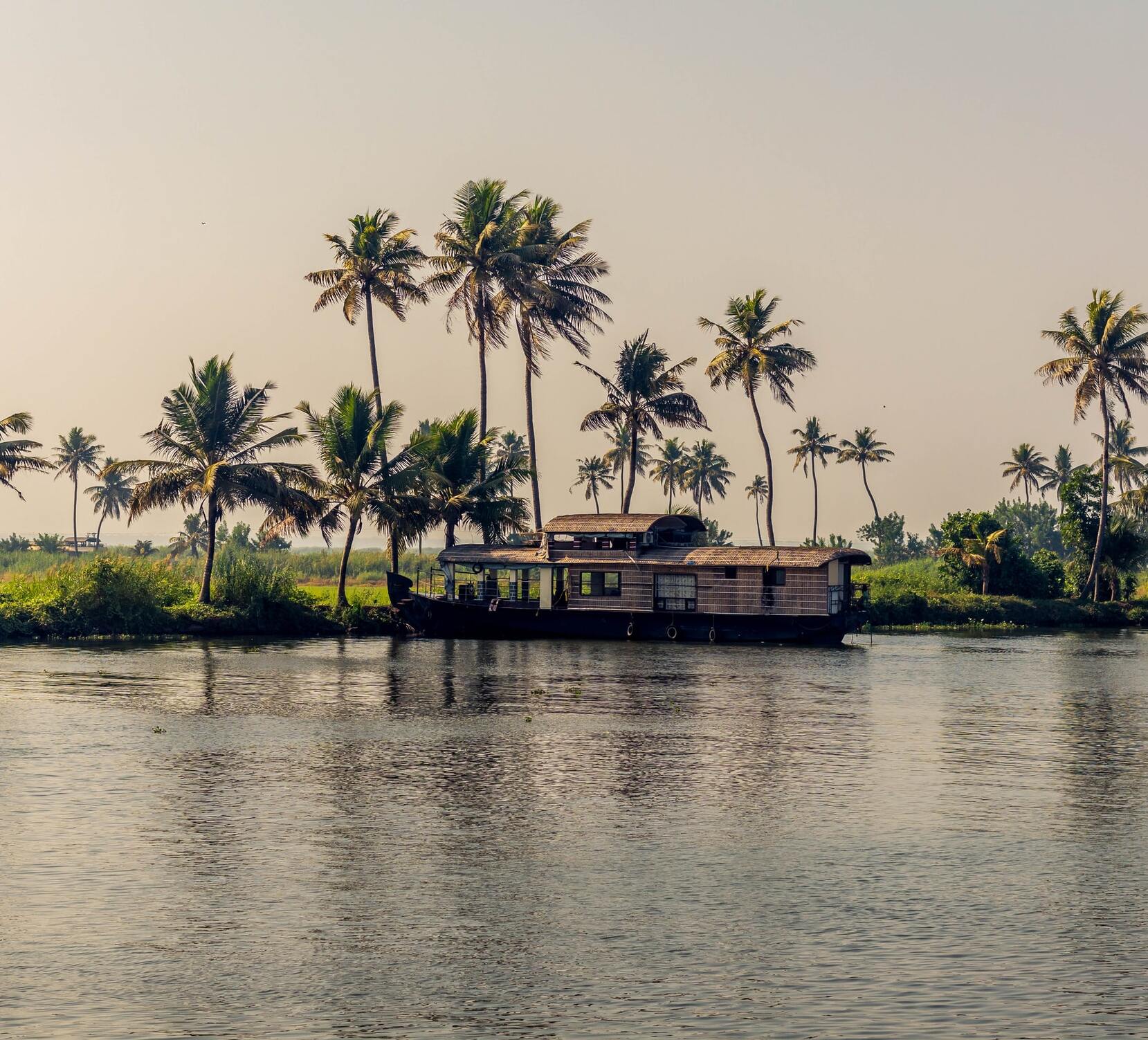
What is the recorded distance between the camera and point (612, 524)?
6088cm

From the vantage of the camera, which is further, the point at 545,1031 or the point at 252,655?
the point at 252,655

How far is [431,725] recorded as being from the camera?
3195cm

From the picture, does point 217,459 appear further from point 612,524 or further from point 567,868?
point 567,868

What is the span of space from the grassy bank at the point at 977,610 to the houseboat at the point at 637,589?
1217 cm

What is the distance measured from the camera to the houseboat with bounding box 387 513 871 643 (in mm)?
Result: 58062

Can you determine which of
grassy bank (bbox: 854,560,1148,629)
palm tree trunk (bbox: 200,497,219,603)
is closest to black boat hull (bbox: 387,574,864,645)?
palm tree trunk (bbox: 200,497,219,603)

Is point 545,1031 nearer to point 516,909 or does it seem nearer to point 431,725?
point 516,909

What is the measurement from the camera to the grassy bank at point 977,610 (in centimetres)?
7100

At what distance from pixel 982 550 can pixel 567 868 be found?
6231cm

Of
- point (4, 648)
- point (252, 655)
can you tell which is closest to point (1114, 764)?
point (252, 655)

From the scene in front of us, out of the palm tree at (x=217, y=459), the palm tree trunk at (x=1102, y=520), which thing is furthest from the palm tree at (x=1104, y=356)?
the palm tree at (x=217, y=459)

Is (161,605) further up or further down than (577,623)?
further up

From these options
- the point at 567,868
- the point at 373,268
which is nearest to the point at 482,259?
the point at 373,268

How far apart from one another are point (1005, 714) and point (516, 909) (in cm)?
2176
